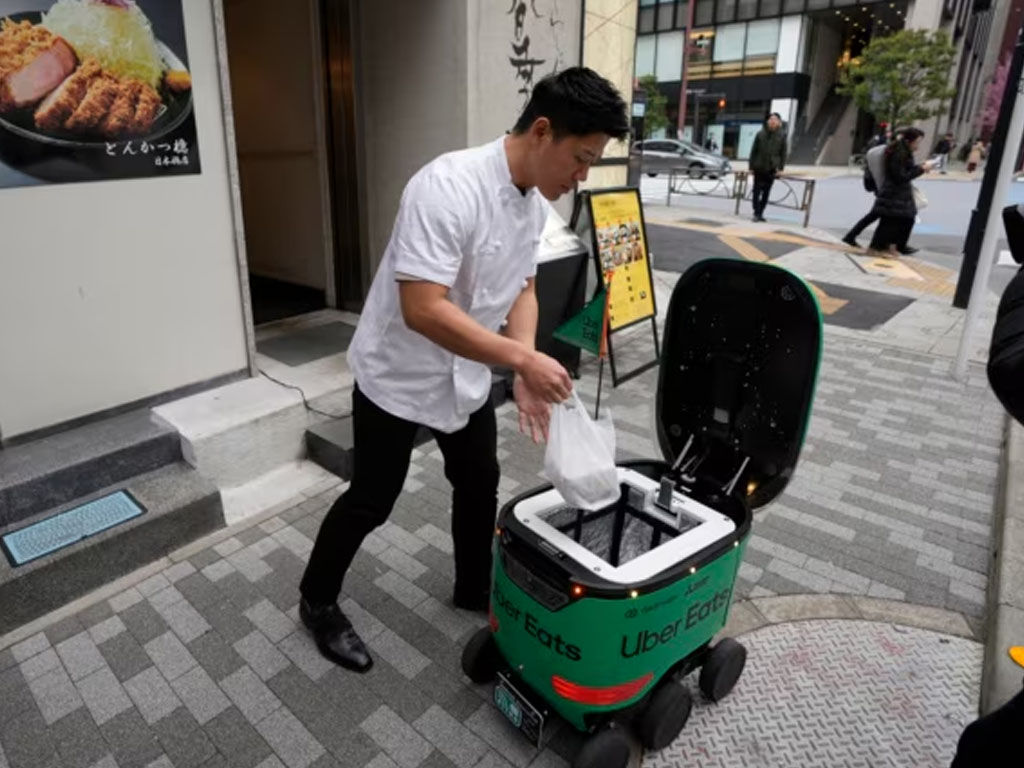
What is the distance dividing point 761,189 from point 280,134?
10100 mm

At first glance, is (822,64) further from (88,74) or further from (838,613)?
(88,74)

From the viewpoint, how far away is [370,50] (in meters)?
4.77

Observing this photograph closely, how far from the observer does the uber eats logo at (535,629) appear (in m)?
1.79

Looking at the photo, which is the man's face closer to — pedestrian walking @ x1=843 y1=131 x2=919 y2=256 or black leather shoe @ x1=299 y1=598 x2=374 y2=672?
black leather shoe @ x1=299 y1=598 x2=374 y2=672

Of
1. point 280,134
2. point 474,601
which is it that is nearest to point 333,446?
point 474,601

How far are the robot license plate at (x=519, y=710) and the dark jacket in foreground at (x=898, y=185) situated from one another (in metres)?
9.79

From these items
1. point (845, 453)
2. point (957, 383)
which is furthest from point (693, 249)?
point (845, 453)

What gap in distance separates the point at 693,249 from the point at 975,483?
711 cm

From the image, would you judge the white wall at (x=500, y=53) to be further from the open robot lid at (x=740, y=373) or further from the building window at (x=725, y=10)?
the building window at (x=725, y=10)

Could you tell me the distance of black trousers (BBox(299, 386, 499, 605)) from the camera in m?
2.19

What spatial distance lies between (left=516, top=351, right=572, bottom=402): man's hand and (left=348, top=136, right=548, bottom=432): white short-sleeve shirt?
30cm

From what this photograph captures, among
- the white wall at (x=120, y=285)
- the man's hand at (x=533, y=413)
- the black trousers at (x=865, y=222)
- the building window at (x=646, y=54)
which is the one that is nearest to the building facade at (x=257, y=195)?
the white wall at (x=120, y=285)

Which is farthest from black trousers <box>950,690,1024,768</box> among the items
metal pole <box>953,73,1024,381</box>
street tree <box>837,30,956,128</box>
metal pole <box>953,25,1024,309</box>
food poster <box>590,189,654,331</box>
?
street tree <box>837,30,956,128</box>

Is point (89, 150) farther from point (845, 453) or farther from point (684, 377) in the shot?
point (845, 453)
